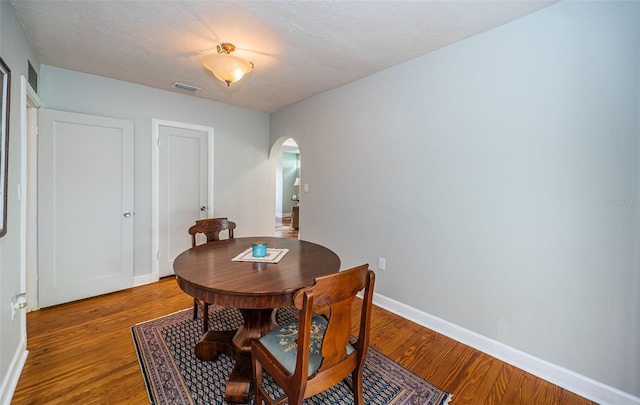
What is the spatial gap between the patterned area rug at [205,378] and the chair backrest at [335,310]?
18.7 inches

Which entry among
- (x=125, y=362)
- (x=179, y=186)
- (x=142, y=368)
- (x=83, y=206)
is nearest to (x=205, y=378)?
(x=142, y=368)

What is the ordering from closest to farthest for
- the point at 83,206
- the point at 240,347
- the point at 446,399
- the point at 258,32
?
the point at 446,399 < the point at 240,347 < the point at 258,32 < the point at 83,206

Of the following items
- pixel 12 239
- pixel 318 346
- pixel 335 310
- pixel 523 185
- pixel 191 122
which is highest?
pixel 191 122

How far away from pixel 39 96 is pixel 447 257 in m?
4.05

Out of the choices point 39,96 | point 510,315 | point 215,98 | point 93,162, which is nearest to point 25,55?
point 39,96

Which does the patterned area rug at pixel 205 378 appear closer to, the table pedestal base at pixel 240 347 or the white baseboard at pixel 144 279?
the table pedestal base at pixel 240 347

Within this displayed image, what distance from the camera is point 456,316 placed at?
7.32 feet

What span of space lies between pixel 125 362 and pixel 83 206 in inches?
72.4

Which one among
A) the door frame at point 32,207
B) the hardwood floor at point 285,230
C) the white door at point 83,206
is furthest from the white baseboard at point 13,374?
the hardwood floor at point 285,230

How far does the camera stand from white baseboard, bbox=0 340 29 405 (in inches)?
59.0

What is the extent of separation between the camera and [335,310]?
3.72 ft

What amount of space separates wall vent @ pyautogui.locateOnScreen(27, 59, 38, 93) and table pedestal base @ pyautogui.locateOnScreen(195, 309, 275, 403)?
257 centimetres

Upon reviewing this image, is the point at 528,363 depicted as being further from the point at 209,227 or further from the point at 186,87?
the point at 186,87

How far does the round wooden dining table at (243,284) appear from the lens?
50.5 inches
